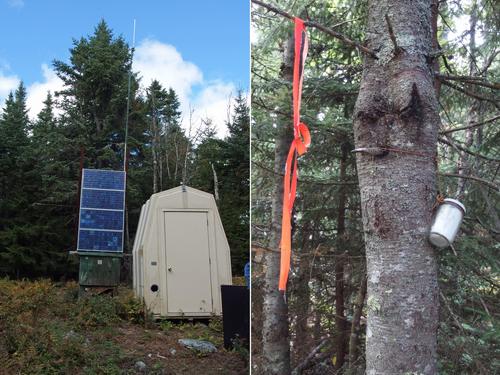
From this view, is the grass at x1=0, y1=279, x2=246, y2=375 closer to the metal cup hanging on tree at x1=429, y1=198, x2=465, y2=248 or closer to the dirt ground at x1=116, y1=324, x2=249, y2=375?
the dirt ground at x1=116, y1=324, x2=249, y2=375

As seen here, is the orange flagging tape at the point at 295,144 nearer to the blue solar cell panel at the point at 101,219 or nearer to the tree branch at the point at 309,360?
the tree branch at the point at 309,360

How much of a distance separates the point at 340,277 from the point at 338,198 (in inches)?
10.5

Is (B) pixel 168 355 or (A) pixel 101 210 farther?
(A) pixel 101 210

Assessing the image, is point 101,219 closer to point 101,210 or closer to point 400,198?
point 101,210

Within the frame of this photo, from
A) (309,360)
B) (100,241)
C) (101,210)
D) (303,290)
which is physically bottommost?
(309,360)

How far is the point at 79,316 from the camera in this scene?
1.53 metres

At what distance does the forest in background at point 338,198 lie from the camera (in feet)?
4.49

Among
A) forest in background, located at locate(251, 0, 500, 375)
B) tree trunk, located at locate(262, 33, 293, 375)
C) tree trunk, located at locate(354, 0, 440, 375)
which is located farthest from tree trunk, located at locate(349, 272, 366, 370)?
tree trunk, located at locate(354, 0, 440, 375)

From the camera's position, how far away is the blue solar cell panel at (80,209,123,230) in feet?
5.57

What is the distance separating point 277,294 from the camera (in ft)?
4.17

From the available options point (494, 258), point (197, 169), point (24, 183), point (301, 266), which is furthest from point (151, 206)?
point (494, 258)

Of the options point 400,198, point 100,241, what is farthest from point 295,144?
point 100,241

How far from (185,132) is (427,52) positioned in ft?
2.96

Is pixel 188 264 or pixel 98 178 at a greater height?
pixel 98 178
